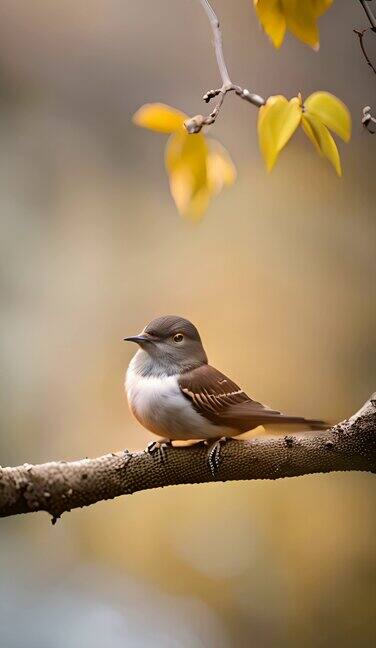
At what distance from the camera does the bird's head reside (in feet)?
3.24

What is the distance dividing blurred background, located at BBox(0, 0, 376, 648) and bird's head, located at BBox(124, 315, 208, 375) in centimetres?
16

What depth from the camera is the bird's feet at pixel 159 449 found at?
974mm

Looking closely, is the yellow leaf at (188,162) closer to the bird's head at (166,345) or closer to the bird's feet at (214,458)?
the bird's head at (166,345)

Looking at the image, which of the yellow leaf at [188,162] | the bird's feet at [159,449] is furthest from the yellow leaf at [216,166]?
the bird's feet at [159,449]

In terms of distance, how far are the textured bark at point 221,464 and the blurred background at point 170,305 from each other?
18cm

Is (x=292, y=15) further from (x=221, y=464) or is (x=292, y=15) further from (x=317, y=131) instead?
(x=221, y=464)

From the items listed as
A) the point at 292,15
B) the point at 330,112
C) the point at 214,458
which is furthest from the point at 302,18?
the point at 214,458

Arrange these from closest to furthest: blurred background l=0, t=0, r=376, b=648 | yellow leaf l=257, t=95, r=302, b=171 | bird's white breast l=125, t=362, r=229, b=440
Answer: yellow leaf l=257, t=95, r=302, b=171, bird's white breast l=125, t=362, r=229, b=440, blurred background l=0, t=0, r=376, b=648

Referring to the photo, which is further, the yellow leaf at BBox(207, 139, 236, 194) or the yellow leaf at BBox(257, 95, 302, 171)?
the yellow leaf at BBox(207, 139, 236, 194)

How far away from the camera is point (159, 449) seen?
98 centimetres

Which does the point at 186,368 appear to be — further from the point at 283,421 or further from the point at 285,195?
the point at 285,195

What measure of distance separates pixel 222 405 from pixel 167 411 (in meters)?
0.07

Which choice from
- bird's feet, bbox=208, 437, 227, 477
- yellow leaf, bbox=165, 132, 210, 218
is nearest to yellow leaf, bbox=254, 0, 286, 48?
yellow leaf, bbox=165, 132, 210, 218

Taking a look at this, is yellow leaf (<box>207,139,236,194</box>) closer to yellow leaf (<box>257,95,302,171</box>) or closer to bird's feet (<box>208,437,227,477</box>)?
yellow leaf (<box>257,95,302,171</box>)
